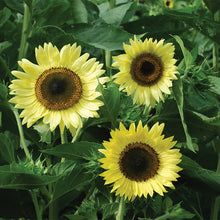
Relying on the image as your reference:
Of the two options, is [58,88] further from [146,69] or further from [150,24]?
[150,24]

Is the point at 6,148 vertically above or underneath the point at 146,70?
underneath

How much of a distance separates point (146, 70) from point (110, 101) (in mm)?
58

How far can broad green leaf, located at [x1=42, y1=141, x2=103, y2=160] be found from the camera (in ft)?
1.50

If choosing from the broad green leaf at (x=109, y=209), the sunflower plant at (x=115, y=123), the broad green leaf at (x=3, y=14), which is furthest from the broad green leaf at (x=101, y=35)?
the broad green leaf at (x=109, y=209)

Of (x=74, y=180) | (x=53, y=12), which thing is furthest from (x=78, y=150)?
(x=53, y=12)

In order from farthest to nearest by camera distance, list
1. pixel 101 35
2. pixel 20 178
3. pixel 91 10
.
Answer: pixel 91 10, pixel 101 35, pixel 20 178

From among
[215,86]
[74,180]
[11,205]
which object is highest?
[215,86]

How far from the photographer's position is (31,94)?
1.52 feet

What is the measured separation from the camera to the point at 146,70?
18.4 inches

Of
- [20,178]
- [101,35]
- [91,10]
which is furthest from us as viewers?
[91,10]

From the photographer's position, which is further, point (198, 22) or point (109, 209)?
point (198, 22)

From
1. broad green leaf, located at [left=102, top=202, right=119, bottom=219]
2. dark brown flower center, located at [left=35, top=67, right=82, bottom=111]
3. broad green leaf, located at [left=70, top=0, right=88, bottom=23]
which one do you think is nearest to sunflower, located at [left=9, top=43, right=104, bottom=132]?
dark brown flower center, located at [left=35, top=67, right=82, bottom=111]

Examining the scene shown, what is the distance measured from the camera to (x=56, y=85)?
1.51 feet

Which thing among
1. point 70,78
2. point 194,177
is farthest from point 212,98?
point 70,78
